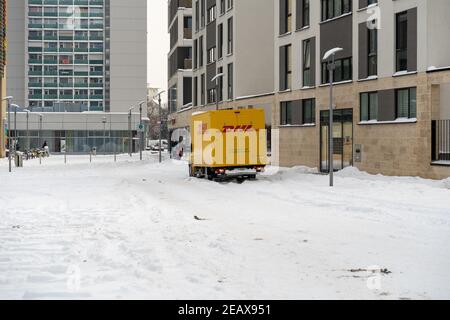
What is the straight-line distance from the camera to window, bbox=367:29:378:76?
2983cm

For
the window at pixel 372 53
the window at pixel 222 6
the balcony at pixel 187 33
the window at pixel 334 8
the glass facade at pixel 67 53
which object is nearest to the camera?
the window at pixel 372 53

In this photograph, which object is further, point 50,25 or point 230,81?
point 50,25

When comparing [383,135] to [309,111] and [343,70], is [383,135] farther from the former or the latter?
[309,111]

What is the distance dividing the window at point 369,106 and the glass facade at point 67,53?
254ft

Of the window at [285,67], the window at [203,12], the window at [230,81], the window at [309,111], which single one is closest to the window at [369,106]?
the window at [309,111]

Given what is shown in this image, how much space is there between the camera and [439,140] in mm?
25688

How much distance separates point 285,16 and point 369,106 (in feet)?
36.2

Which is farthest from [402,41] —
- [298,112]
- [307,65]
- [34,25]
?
[34,25]

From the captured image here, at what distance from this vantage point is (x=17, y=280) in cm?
810

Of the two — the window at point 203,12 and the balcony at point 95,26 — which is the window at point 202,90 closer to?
the window at point 203,12

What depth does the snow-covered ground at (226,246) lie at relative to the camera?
7.57 meters
